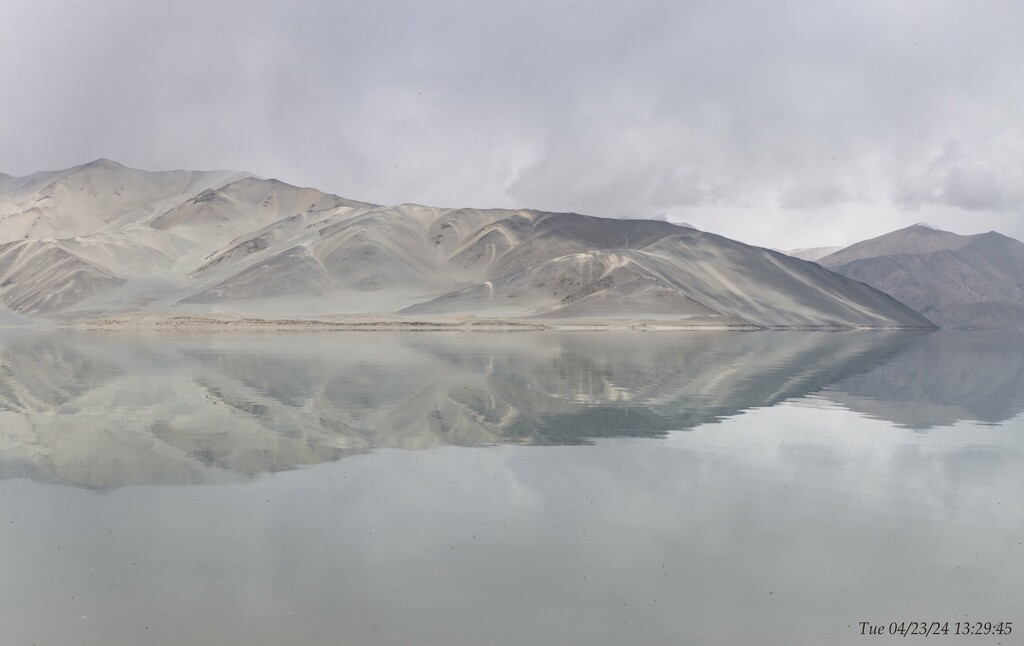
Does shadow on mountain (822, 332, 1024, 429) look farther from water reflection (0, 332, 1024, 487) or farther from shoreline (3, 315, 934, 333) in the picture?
shoreline (3, 315, 934, 333)

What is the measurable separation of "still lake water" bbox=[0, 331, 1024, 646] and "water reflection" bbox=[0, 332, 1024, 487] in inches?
8.2

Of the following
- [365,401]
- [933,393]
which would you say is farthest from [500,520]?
[933,393]

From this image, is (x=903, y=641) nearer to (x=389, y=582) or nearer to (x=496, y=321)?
(x=389, y=582)

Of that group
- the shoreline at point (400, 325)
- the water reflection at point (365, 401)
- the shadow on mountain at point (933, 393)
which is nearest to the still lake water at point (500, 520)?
the water reflection at point (365, 401)

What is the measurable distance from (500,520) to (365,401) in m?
17.0

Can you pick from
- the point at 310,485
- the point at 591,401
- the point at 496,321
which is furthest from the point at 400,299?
the point at 310,485

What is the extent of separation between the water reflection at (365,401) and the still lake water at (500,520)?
0.21 m

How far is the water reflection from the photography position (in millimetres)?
20484

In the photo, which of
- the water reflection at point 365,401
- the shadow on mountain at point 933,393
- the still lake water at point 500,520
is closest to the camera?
the still lake water at point 500,520

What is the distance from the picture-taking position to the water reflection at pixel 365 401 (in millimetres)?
20484

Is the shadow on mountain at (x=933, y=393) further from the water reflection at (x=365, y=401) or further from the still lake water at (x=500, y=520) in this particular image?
the still lake water at (x=500, y=520)

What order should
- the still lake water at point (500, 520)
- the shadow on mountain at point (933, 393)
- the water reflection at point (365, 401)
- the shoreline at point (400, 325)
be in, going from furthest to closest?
the shoreline at point (400, 325) < the shadow on mountain at point (933, 393) < the water reflection at point (365, 401) < the still lake water at point (500, 520)

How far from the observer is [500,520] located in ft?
46.8

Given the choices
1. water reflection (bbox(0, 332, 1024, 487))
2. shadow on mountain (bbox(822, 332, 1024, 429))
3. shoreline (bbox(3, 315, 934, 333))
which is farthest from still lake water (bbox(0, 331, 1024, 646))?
shoreline (bbox(3, 315, 934, 333))
